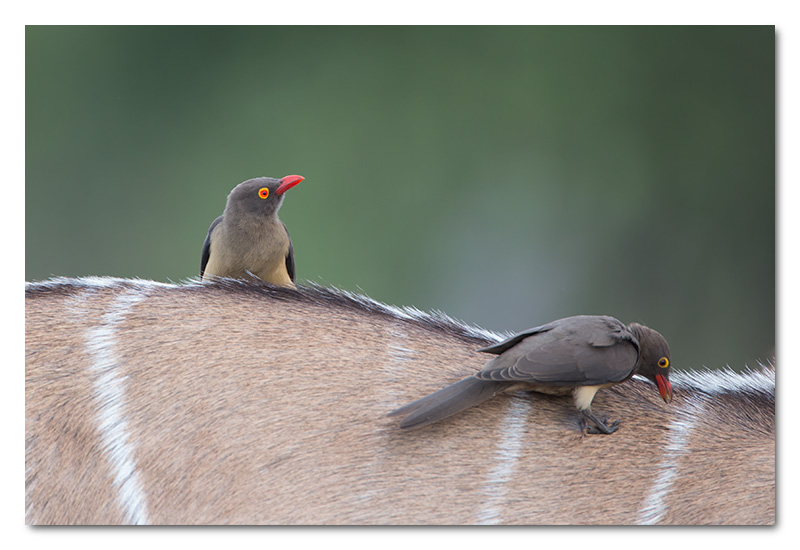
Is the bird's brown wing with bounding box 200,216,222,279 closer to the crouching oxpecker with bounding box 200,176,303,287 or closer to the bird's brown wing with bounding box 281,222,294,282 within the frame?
the crouching oxpecker with bounding box 200,176,303,287

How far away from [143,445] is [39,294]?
1.92 ft

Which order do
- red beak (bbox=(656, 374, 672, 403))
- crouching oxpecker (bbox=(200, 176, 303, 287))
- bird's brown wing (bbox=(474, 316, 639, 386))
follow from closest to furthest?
bird's brown wing (bbox=(474, 316, 639, 386))
red beak (bbox=(656, 374, 672, 403))
crouching oxpecker (bbox=(200, 176, 303, 287))

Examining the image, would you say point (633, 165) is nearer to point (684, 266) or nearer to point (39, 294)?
point (684, 266)

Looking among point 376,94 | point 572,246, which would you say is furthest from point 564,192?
point 376,94

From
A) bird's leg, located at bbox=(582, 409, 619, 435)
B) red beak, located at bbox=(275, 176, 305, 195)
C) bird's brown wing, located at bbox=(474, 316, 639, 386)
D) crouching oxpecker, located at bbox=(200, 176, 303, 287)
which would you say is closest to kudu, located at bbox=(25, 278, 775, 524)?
bird's leg, located at bbox=(582, 409, 619, 435)

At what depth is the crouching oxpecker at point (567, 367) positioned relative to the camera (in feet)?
5.11

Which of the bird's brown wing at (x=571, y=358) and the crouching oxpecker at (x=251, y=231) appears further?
the crouching oxpecker at (x=251, y=231)

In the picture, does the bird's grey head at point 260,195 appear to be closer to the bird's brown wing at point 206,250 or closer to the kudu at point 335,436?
the bird's brown wing at point 206,250

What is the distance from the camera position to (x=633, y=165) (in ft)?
7.43

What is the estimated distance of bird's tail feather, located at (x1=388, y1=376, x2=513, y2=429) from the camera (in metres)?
1.60

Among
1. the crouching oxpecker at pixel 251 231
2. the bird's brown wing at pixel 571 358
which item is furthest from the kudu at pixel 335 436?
the crouching oxpecker at pixel 251 231

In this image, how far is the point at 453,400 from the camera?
1596mm

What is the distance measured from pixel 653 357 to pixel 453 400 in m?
0.45

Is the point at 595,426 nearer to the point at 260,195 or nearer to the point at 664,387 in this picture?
the point at 664,387
